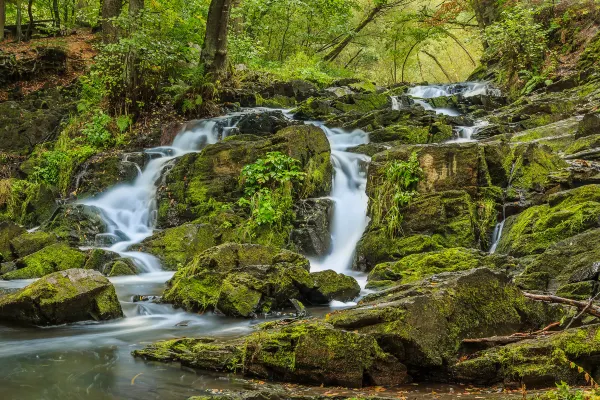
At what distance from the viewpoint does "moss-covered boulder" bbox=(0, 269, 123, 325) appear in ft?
21.5

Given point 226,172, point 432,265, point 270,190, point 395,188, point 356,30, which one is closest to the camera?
point 432,265

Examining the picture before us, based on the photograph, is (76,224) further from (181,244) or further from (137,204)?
(181,244)

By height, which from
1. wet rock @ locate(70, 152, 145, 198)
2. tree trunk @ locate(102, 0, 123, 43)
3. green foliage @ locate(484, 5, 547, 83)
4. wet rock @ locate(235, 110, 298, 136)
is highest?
tree trunk @ locate(102, 0, 123, 43)

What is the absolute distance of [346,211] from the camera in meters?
10.9

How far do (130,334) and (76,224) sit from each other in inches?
232

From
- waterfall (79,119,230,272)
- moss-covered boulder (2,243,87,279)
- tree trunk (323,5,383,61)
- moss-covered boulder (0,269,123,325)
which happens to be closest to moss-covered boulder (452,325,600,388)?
moss-covered boulder (0,269,123,325)

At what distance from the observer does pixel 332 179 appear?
11.8 metres

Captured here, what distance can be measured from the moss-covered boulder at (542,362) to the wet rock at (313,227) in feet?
19.8

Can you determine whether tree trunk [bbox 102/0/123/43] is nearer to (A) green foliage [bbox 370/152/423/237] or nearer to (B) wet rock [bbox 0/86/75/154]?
(B) wet rock [bbox 0/86/75/154]

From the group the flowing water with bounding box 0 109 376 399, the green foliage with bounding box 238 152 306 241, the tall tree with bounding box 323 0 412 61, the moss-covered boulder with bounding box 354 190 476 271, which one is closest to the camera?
the flowing water with bounding box 0 109 376 399

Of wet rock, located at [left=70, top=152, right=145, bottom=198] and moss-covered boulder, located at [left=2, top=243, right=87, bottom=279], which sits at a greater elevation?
wet rock, located at [left=70, top=152, right=145, bottom=198]

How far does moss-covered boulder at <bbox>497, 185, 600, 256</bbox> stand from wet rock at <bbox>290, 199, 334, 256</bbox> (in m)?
3.16

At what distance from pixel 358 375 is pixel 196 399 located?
119 cm

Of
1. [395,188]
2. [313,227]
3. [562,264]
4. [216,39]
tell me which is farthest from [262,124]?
[562,264]
